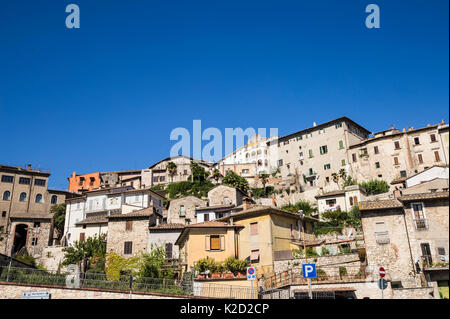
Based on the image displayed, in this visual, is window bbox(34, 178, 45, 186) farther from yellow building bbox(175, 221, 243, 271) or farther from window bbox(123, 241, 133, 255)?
yellow building bbox(175, 221, 243, 271)

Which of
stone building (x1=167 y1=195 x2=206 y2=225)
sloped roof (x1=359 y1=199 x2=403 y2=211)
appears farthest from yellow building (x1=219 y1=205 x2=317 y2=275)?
stone building (x1=167 y1=195 x2=206 y2=225)

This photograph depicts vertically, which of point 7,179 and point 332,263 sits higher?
point 7,179

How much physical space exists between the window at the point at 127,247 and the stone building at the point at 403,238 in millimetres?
23435

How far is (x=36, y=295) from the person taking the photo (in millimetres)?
23688

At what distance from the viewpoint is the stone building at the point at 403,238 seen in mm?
24516

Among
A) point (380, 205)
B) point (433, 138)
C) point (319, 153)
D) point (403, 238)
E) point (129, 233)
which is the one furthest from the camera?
point (319, 153)

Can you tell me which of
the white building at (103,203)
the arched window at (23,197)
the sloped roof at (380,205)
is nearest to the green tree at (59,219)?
the white building at (103,203)

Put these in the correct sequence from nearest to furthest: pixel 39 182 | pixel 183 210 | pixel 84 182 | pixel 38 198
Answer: pixel 183 210, pixel 38 198, pixel 39 182, pixel 84 182

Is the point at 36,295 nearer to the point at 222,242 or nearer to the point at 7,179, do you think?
the point at 222,242

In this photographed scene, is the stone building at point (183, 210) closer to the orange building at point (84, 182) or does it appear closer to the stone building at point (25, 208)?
the stone building at point (25, 208)

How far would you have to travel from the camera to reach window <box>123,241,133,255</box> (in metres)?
39.8

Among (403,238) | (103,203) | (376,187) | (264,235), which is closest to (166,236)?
(264,235)

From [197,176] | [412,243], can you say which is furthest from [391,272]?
[197,176]

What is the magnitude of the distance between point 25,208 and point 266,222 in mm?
47281
